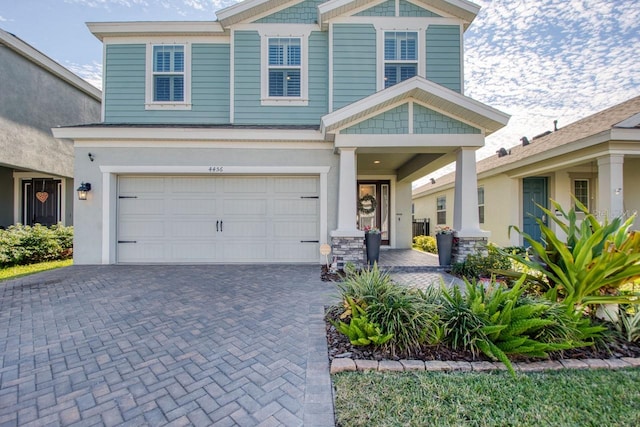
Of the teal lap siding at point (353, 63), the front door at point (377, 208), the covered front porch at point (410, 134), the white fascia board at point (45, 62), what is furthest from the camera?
the front door at point (377, 208)

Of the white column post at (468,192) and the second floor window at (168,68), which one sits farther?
the second floor window at (168,68)

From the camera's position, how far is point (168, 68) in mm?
8156

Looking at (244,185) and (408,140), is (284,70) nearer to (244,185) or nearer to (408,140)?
(244,185)

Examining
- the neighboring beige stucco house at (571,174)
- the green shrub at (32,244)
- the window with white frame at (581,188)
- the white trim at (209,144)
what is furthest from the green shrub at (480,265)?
Answer: the green shrub at (32,244)

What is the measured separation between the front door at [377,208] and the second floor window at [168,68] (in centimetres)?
698

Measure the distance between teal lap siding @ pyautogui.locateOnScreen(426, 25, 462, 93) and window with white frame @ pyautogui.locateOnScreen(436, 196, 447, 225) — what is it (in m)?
7.91

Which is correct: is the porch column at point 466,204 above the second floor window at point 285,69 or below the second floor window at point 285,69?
below

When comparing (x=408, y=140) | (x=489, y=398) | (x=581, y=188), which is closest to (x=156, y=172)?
(x=408, y=140)

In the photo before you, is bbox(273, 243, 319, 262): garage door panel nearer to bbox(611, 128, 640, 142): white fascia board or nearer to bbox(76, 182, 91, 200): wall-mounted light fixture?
bbox(76, 182, 91, 200): wall-mounted light fixture

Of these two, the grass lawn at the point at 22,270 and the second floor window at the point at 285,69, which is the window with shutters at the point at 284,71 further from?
the grass lawn at the point at 22,270

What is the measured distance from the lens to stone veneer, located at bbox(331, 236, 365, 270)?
21.3 feet

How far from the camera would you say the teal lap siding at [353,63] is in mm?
7789

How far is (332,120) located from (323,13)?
3600mm

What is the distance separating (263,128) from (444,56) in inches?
220
